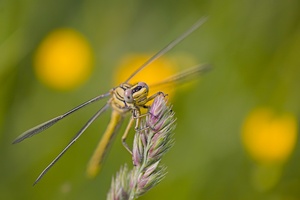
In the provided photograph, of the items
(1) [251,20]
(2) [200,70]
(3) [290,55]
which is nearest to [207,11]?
(1) [251,20]

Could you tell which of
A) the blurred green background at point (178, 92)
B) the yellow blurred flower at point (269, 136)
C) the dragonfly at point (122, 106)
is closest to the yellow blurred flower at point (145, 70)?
the blurred green background at point (178, 92)

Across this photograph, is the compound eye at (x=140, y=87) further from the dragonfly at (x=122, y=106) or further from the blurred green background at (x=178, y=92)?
the blurred green background at (x=178, y=92)

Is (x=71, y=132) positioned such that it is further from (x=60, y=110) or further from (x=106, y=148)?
(x=106, y=148)

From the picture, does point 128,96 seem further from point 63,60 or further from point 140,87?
point 63,60

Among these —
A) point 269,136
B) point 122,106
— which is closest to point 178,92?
point 269,136

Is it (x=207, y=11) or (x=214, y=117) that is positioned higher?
(x=207, y=11)

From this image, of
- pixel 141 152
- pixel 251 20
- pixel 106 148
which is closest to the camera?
pixel 141 152

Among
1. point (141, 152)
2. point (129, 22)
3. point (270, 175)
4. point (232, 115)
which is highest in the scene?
point (129, 22)
